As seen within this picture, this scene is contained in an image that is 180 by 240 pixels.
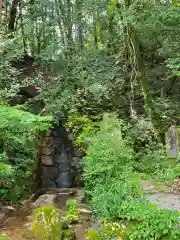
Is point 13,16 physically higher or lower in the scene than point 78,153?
higher

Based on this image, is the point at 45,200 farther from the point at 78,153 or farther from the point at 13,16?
the point at 13,16

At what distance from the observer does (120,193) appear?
674 centimetres

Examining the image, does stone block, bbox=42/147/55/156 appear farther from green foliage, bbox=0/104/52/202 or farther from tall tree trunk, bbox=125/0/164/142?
tall tree trunk, bbox=125/0/164/142

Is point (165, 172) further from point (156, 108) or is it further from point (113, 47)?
point (113, 47)

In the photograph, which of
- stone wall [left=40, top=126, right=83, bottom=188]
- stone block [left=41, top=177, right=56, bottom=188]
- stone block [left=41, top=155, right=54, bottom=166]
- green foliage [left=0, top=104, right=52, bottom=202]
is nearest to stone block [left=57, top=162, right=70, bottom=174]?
A: stone wall [left=40, top=126, right=83, bottom=188]

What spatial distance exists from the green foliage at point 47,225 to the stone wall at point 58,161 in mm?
6070

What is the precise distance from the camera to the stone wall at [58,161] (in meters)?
13.0

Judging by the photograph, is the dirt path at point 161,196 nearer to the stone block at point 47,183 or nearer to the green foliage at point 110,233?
the green foliage at point 110,233

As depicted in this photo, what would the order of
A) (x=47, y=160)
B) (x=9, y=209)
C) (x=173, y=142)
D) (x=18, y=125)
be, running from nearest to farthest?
(x=18, y=125)
(x=9, y=209)
(x=173, y=142)
(x=47, y=160)

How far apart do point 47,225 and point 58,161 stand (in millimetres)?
7111

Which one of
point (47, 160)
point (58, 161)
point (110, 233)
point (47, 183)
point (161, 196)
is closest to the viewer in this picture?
point (110, 233)

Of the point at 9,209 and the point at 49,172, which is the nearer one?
the point at 9,209

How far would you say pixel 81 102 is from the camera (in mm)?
13883

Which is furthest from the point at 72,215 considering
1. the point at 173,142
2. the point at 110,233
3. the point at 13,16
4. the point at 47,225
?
the point at 13,16
